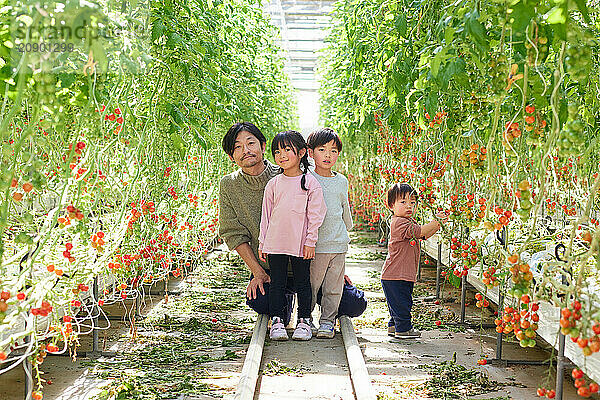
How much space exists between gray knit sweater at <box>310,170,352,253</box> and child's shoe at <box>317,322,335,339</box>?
1.38 feet

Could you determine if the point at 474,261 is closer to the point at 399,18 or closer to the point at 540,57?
the point at 399,18

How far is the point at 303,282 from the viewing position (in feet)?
12.5

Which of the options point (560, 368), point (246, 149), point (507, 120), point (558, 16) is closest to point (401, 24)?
point (507, 120)

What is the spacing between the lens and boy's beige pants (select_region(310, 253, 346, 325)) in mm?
3914

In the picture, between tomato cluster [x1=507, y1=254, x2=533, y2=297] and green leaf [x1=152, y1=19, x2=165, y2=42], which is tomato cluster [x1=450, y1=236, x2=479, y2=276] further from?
green leaf [x1=152, y1=19, x2=165, y2=42]

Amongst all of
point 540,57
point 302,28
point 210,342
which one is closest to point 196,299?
point 210,342

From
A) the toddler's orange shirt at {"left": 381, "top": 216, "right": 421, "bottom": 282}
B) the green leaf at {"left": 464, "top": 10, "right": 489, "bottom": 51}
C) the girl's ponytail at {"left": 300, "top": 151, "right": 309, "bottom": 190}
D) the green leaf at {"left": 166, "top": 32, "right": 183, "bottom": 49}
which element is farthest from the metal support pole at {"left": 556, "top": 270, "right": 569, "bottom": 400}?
the green leaf at {"left": 166, "top": 32, "right": 183, "bottom": 49}

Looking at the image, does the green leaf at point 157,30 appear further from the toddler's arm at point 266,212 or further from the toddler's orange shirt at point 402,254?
the toddler's orange shirt at point 402,254

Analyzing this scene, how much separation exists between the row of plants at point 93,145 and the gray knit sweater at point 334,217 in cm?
81

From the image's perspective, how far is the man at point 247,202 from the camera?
3.90m

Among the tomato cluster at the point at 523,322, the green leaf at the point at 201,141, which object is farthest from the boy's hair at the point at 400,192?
the tomato cluster at the point at 523,322

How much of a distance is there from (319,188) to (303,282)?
0.52 meters

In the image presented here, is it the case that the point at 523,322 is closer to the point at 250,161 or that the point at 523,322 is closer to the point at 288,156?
the point at 288,156

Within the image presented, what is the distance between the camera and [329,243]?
154 inches
